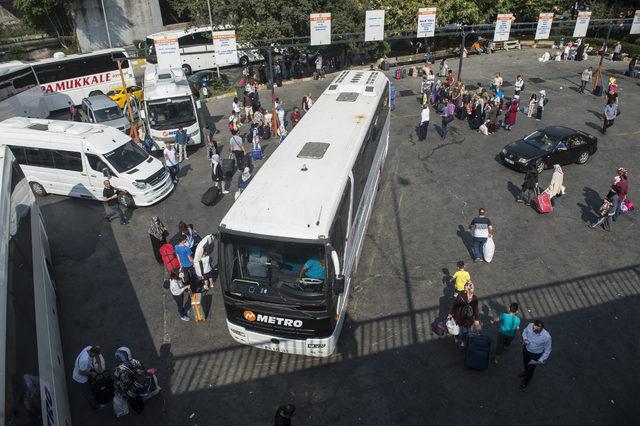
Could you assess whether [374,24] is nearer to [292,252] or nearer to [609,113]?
[609,113]

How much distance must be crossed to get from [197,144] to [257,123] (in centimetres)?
300

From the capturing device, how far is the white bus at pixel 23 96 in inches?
991

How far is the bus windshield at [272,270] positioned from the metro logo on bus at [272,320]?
0.46 m

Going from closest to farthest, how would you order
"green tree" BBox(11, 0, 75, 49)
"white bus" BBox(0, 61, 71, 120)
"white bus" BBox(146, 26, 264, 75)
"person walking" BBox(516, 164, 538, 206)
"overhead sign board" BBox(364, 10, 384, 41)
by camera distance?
"person walking" BBox(516, 164, 538, 206) → "overhead sign board" BBox(364, 10, 384, 41) → "white bus" BBox(0, 61, 71, 120) → "white bus" BBox(146, 26, 264, 75) → "green tree" BBox(11, 0, 75, 49)

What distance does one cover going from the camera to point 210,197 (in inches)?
622

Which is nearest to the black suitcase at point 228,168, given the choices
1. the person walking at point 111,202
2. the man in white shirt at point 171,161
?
the man in white shirt at point 171,161

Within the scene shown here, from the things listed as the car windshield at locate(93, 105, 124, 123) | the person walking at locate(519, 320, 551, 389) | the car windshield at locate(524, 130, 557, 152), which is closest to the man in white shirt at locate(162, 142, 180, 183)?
the car windshield at locate(93, 105, 124, 123)

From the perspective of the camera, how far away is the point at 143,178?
15.6m

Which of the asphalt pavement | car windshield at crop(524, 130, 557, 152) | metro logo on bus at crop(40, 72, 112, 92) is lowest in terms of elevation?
the asphalt pavement

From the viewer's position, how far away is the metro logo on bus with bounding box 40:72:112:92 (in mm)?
28014

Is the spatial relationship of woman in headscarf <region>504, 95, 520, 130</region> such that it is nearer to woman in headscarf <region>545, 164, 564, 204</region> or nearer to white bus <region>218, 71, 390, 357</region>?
woman in headscarf <region>545, 164, 564, 204</region>

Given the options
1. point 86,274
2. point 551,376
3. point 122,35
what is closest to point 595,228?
point 551,376

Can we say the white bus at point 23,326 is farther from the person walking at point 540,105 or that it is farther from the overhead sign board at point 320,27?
the person walking at point 540,105

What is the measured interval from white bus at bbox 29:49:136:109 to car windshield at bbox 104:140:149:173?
13881mm
